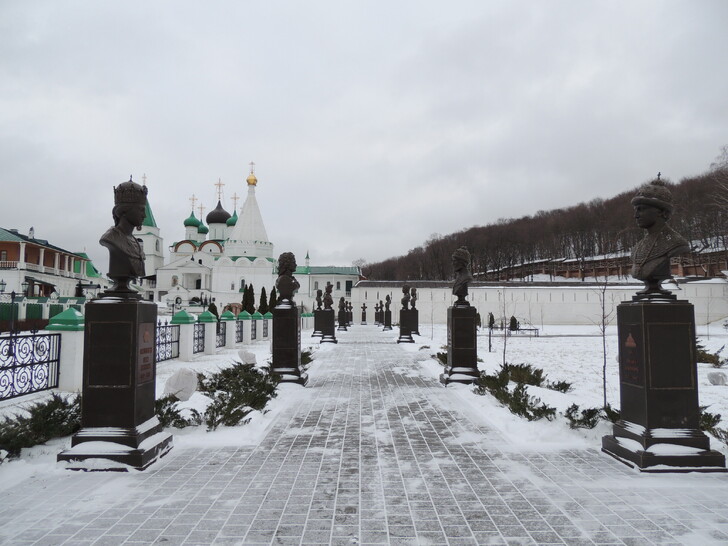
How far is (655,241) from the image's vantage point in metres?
4.99

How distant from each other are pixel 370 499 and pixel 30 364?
697 centimetres

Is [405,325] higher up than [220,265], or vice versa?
[220,265]

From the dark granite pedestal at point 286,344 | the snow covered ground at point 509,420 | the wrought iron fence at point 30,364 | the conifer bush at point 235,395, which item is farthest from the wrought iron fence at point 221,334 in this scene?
the conifer bush at point 235,395

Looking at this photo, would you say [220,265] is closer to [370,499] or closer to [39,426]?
[39,426]

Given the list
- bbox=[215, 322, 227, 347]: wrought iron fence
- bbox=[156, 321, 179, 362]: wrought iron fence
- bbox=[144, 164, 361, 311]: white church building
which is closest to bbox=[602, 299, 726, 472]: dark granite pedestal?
bbox=[156, 321, 179, 362]: wrought iron fence

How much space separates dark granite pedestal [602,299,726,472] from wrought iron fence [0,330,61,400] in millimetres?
8506

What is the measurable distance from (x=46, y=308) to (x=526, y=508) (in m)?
34.8

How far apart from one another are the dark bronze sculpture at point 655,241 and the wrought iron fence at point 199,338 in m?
13.7

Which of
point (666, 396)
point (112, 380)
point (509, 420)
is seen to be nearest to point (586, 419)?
point (509, 420)

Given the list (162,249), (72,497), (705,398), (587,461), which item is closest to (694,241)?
(705,398)

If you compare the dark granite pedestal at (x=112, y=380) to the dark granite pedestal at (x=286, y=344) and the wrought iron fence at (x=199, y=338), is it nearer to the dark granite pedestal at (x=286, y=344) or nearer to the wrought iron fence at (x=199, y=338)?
the dark granite pedestal at (x=286, y=344)

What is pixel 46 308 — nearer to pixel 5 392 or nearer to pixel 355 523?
pixel 5 392

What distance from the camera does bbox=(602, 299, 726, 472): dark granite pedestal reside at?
4.49 m

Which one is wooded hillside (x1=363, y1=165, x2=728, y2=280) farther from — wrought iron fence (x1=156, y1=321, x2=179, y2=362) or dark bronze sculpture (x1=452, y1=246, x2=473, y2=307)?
wrought iron fence (x1=156, y1=321, x2=179, y2=362)
